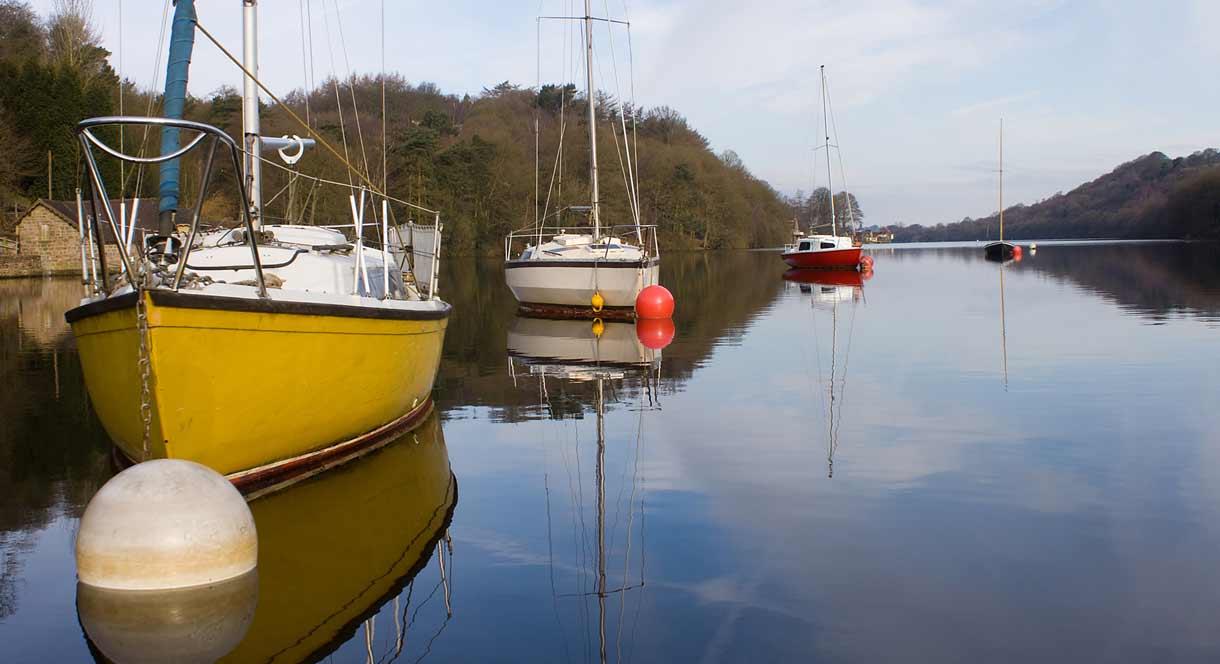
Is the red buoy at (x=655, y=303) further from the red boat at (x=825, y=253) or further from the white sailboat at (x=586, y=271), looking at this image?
the red boat at (x=825, y=253)

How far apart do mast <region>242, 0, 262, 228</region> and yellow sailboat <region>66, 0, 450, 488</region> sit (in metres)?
0.02

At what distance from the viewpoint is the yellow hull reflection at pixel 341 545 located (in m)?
5.44

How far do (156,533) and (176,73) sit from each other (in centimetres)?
524

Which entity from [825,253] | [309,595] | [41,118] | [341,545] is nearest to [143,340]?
[341,545]

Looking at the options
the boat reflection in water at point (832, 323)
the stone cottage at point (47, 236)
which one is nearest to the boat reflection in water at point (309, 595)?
the boat reflection in water at point (832, 323)

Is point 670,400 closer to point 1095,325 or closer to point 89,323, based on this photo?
point 89,323

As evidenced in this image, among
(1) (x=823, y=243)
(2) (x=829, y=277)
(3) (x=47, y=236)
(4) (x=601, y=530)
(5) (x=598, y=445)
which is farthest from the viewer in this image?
(1) (x=823, y=243)

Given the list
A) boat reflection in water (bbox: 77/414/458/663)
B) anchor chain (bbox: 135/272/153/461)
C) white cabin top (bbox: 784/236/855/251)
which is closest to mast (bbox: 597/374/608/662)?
boat reflection in water (bbox: 77/414/458/663)

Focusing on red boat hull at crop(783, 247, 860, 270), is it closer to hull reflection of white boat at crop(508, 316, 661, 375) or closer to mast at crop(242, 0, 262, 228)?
hull reflection of white boat at crop(508, 316, 661, 375)

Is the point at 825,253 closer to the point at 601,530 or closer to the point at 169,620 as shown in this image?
the point at 601,530

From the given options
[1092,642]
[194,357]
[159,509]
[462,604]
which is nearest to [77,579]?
[159,509]

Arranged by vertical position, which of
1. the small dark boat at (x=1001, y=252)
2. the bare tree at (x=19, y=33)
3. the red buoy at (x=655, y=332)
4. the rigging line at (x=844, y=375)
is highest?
the bare tree at (x=19, y=33)

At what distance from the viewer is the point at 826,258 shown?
167 ft

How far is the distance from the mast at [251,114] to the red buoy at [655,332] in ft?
27.4
